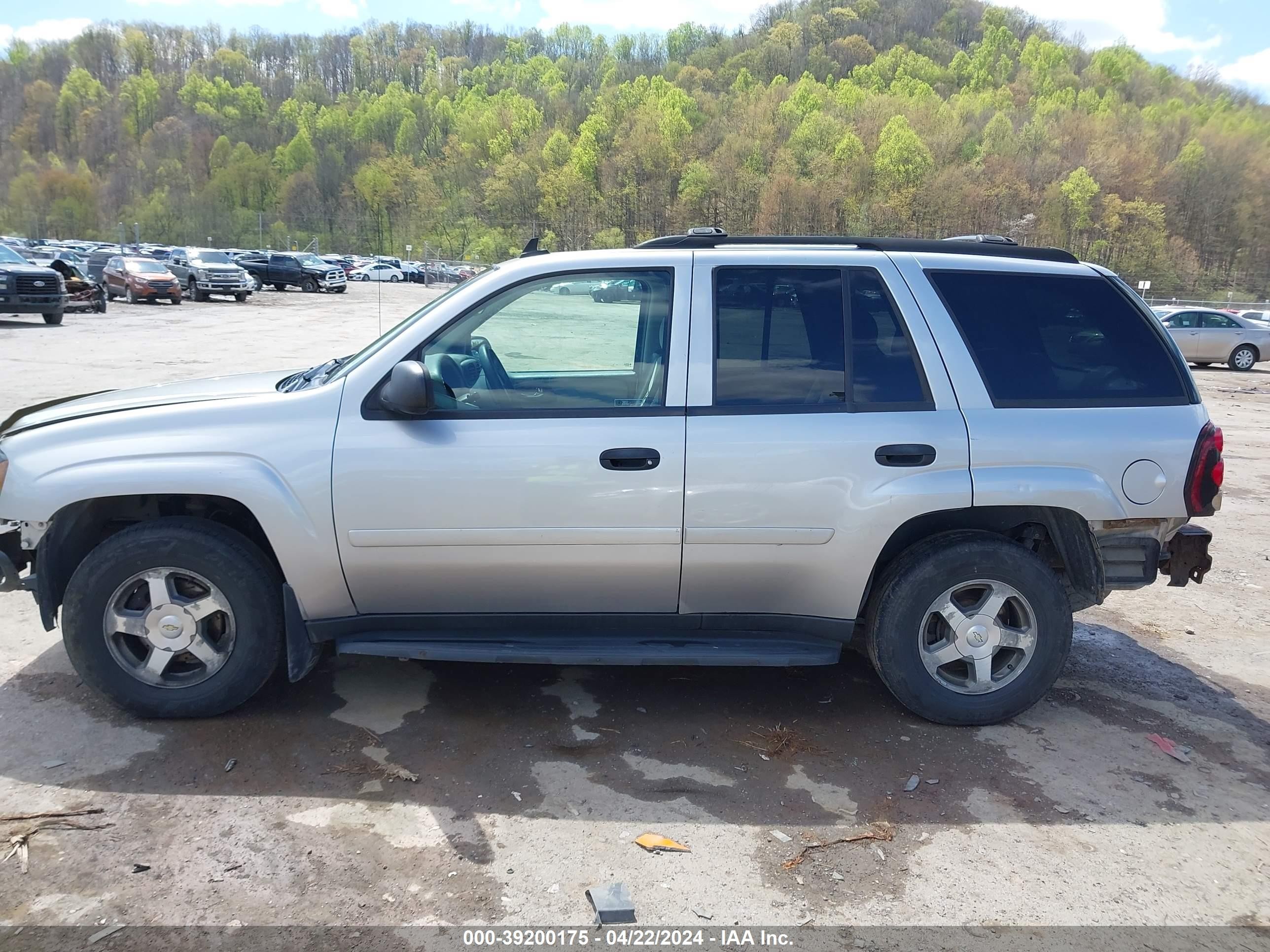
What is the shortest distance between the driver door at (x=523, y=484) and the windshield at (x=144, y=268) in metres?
33.3

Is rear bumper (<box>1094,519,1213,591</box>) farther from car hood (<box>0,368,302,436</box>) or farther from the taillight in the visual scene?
car hood (<box>0,368,302,436</box>)

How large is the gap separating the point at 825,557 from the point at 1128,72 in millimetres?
179592

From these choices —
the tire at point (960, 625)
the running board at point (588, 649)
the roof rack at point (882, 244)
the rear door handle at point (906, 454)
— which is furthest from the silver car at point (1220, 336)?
the running board at point (588, 649)

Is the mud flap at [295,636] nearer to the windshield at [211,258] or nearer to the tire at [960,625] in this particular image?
the tire at [960,625]

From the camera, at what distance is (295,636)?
3791 millimetres

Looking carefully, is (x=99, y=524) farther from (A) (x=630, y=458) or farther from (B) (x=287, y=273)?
(B) (x=287, y=273)

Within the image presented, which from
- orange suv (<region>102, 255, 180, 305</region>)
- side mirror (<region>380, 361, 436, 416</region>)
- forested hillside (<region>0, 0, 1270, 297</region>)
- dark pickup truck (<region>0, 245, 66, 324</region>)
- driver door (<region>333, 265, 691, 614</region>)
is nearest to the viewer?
side mirror (<region>380, 361, 436, 416</region>)

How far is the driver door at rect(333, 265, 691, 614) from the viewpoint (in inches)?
145

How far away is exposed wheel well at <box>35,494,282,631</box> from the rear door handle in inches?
95.2

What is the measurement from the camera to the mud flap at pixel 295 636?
149 inches

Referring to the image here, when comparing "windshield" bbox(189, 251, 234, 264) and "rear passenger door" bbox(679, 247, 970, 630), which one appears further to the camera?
"windshield" bbox(189, 251, 234, 264)

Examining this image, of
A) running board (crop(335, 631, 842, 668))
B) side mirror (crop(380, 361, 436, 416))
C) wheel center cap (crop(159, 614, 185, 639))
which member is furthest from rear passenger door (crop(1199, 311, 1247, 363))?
wheel center cap (crop(159, 614, 185, 639))

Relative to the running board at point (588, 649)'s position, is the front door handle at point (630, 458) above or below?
above

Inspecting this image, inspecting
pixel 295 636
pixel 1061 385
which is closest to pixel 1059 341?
pixel 1061 385
